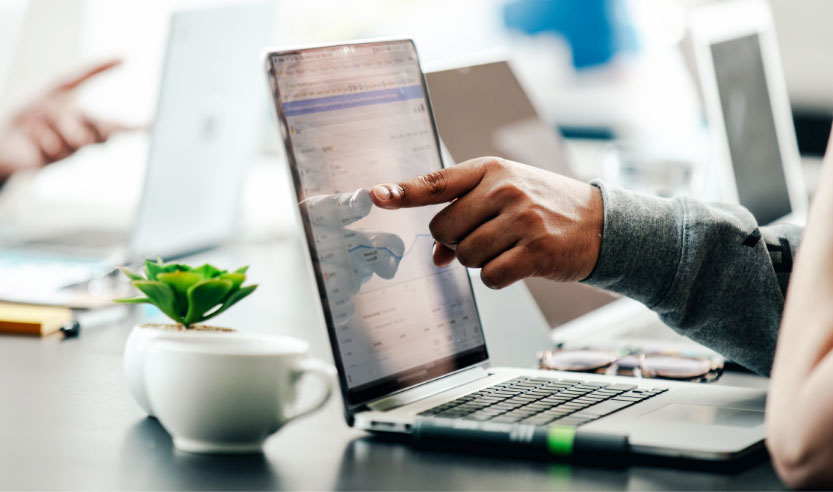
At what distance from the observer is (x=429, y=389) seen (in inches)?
34.9

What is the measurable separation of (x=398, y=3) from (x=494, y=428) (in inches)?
150

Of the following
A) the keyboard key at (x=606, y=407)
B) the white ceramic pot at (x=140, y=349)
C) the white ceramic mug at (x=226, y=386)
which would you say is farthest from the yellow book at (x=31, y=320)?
the keyboard key at (x=606, y=407)

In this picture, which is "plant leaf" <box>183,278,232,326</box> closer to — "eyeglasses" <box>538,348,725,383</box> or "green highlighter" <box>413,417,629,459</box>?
"green highlighter" <box>413,417,629,459</box>

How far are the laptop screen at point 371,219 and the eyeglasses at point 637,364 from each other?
4.6 inches

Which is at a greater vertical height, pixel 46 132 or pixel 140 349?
pixel 46 132

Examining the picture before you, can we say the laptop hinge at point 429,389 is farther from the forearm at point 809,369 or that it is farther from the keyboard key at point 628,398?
the forearm at point 809,369

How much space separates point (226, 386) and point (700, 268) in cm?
48

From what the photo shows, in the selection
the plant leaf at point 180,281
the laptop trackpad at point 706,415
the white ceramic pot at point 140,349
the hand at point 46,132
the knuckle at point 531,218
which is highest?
the hand at point 46,132

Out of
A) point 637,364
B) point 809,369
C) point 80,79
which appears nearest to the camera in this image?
point 809,369

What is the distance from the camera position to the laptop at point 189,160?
1.51 m

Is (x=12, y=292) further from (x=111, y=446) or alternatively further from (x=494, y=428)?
(x=494, y=428)

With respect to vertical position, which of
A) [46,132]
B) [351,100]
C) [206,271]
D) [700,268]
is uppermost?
[46,132]

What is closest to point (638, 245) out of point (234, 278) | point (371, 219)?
point (371, 219)

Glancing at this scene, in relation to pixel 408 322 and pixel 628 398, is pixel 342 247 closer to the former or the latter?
pixel 408 322
